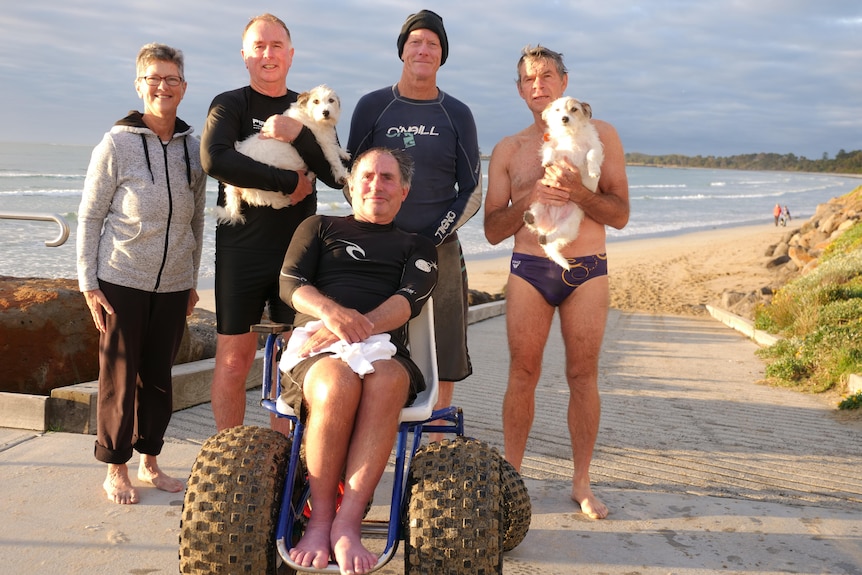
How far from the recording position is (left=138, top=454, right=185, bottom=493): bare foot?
3740 mm

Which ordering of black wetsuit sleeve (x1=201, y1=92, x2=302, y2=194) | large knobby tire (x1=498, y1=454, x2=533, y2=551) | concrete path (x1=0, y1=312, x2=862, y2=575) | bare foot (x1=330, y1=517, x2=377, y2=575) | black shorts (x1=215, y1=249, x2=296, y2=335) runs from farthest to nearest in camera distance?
black shorts (x1=215, y1=249, x2=296, y2=335)
black wetsuit sleeve (x1=201, y1=92, x2=302, y2=194)
concrete path (x1=0, y1=312, x2=862, y2=575)
large knobby tire (x1=498, y1=454, x2=533, y2=551)
bare foot (x1=330, y1=517, x2=377, y2=575)

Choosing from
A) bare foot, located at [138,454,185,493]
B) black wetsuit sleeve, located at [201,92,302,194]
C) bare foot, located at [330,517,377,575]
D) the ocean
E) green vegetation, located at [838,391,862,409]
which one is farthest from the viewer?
the ocean

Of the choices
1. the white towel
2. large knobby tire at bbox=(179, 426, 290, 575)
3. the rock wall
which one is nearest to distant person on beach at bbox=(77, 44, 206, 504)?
the white towel

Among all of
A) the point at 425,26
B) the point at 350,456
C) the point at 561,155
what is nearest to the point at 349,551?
the point at 350,456

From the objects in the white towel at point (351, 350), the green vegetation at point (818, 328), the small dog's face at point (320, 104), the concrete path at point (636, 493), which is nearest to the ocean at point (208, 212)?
the concrete path at point (636, 493)

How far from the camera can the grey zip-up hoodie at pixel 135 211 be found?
138 inches

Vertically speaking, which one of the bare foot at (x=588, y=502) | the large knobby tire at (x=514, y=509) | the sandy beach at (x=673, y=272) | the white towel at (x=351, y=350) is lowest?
the sandy beach at (x=673, y=272)

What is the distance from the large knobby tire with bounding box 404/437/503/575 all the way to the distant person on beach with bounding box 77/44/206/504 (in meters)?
1.66

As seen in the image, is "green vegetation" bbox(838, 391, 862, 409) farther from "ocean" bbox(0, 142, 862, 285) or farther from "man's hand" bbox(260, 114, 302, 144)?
"ocean" bbox(0, 142, 862, 285)

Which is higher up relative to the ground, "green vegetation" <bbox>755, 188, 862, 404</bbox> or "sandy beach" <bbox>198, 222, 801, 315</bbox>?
"green vegetation" <bbox>755, 188, 862, 404</bbox>

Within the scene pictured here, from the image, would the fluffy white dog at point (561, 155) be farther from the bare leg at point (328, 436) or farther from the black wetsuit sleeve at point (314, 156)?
the bare leg at point (328, 436)

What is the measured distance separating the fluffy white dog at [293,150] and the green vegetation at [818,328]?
17.0 feet

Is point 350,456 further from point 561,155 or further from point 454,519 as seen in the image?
point 561,155

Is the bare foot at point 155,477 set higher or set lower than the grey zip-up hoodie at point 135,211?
lower
